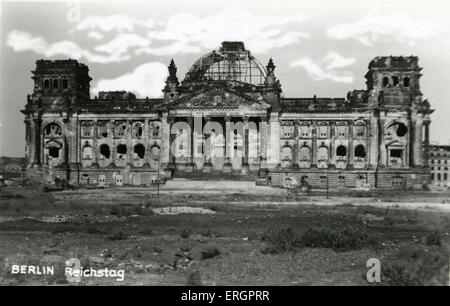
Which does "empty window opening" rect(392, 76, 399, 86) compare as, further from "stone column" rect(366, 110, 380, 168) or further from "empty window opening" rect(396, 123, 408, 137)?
"empty window opening" rect(396, 123, 408, 137)

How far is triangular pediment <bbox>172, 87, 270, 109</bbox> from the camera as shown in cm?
6153

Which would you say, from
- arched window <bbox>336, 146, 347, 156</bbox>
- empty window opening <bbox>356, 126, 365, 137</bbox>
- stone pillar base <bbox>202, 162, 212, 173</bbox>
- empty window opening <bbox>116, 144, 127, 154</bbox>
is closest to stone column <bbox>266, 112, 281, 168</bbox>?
stone pillar base <bbox>202, 162, 212, 173</bbox>

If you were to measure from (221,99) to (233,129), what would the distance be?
15.1 feet

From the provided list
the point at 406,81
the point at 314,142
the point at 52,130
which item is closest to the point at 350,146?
the point at 314,142

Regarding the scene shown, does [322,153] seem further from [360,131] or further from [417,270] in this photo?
[417,270]

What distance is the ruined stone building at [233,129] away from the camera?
203 ft

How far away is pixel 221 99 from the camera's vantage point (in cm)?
6178

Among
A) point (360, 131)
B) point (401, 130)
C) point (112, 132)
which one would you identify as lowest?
point (112, 132)

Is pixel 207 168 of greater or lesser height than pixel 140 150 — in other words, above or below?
below

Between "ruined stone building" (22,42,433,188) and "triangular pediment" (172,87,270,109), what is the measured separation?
134 millimetres

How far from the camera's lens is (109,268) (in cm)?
1500

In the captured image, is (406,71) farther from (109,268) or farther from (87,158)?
(109,268)
